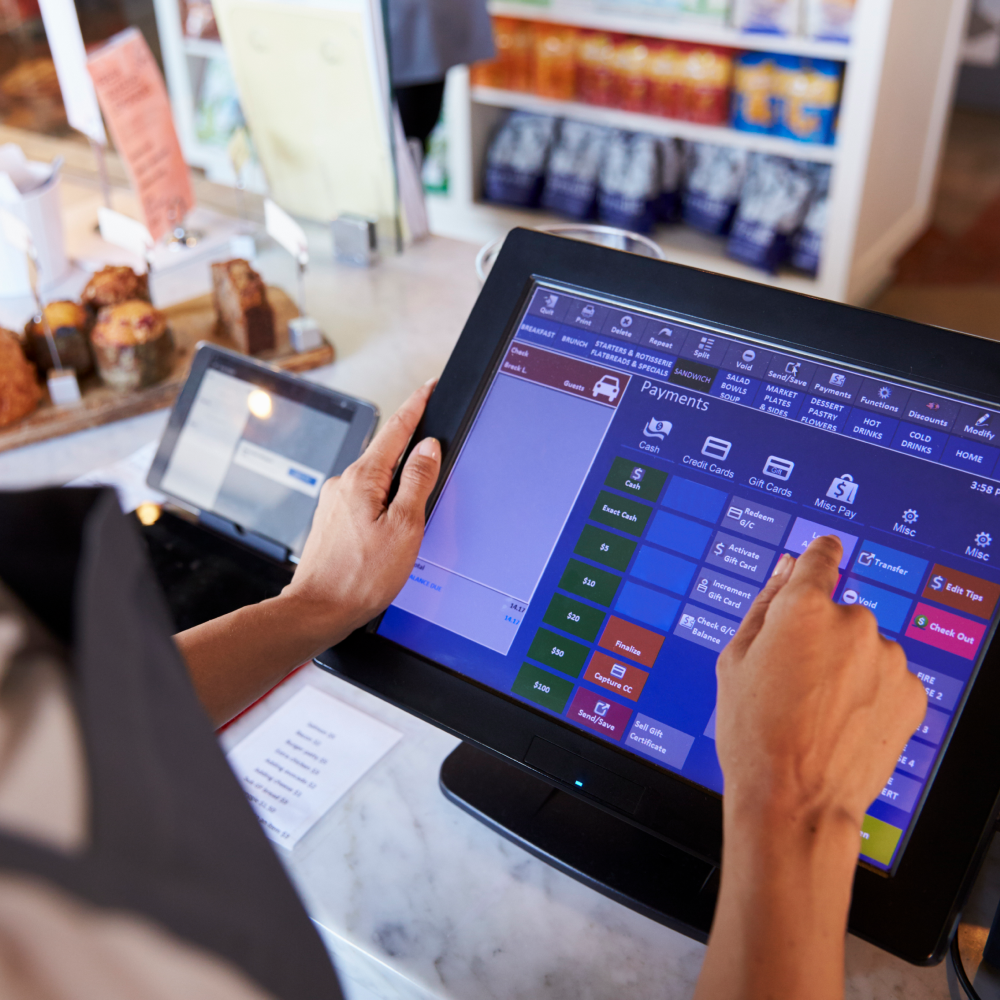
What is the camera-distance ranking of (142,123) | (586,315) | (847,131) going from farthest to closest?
(847,131) < (142,123) < (586,315)

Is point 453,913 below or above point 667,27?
below

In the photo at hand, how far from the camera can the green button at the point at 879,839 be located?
20.1 inches

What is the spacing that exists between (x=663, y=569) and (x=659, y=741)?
0.10 metres

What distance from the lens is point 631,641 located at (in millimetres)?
585

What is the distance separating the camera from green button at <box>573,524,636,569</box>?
597mm

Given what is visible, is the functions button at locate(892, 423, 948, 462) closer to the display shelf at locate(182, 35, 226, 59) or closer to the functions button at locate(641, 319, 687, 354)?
the functions button at locate(641, 319, 687, 354)

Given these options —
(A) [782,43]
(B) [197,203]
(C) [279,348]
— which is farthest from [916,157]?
(C) [279,348]

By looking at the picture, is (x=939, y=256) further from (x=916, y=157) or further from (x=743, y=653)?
(x=743, y=653)

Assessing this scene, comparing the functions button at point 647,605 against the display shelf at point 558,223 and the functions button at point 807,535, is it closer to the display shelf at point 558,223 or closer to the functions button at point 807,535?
the functions button at point 807,535

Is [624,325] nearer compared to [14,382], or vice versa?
[624,325]

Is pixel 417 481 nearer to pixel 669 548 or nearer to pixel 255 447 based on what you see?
pixel 669 548

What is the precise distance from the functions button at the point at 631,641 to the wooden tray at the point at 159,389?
702mm

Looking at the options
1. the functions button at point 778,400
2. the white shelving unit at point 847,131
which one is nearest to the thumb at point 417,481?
the functions button at point 778,400

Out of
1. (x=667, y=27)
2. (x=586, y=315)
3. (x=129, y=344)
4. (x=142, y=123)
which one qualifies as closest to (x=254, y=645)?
(x=586, y=315)
